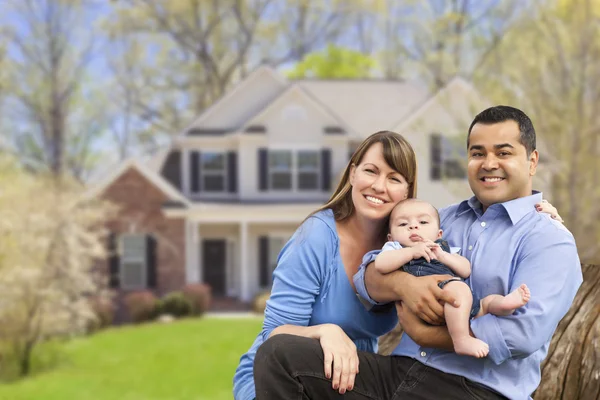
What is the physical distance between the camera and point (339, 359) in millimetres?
2699

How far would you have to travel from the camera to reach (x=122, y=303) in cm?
2106

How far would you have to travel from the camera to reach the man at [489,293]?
8.57ft

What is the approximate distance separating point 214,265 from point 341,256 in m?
18.9

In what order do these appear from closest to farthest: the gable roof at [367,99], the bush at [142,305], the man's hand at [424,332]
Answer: the man's hand at [424,332] → the bush at [142,305] → the gable roof at [367,99]

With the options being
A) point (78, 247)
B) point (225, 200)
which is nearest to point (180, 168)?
point (225, 200)

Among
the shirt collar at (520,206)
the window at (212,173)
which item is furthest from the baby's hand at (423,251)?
the window at (212,173)

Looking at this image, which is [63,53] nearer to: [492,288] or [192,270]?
[192,270]

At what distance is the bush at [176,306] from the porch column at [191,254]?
94 cm

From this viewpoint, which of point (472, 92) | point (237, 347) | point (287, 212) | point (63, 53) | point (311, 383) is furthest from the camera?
point (63, 53)

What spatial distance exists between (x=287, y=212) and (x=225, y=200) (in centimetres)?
188

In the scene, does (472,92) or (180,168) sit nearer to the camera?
(472,92)

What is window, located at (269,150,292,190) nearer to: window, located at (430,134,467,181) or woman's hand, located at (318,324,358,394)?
window, located at (430,134,467,181)

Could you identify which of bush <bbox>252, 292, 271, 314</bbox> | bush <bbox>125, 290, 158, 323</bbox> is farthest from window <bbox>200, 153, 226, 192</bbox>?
bush <bbox>125, 290, 158, 323</bbox>

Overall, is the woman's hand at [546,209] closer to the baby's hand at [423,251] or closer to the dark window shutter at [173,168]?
the baby's hand at [423,251]
